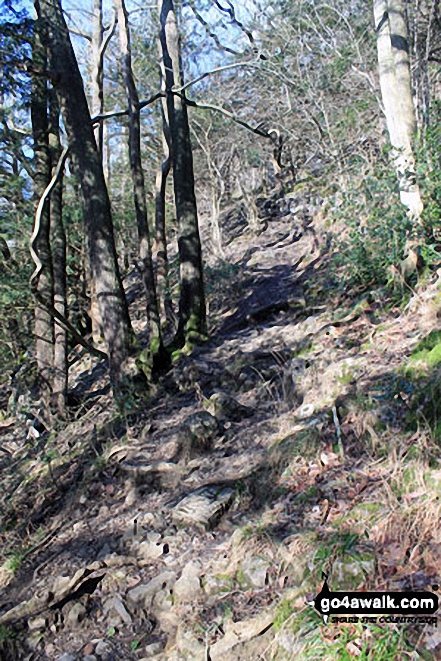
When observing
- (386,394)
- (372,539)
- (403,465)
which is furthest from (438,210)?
(372,539)

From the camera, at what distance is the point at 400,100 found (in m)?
→ 5.93

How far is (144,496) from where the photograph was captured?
14.8ft

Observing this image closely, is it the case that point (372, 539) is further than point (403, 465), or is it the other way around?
point (403, 465)

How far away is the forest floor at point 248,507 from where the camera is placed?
2.55 metres

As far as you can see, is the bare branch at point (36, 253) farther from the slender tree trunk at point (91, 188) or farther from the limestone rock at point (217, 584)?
the limestone rock at point (217, 584)

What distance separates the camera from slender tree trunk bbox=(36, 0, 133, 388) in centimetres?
662

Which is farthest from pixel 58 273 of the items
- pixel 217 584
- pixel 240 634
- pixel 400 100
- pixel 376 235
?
pixel 240 634

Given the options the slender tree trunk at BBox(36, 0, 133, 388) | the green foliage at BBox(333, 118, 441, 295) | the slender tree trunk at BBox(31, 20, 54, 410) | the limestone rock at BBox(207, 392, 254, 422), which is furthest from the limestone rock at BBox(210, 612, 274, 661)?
the slender tree trunk at BBox(31, 20, 54, 410)

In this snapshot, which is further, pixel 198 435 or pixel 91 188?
pixel 91 188

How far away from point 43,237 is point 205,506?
5912 millimetres

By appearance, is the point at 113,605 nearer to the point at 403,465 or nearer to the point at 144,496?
the point at 144,496

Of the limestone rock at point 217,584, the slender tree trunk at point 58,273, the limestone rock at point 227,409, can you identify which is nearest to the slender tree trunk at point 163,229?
the slender tree trunk at point 58,273

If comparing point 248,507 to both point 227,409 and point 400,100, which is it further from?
point 400,100

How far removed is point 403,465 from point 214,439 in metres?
2.25
